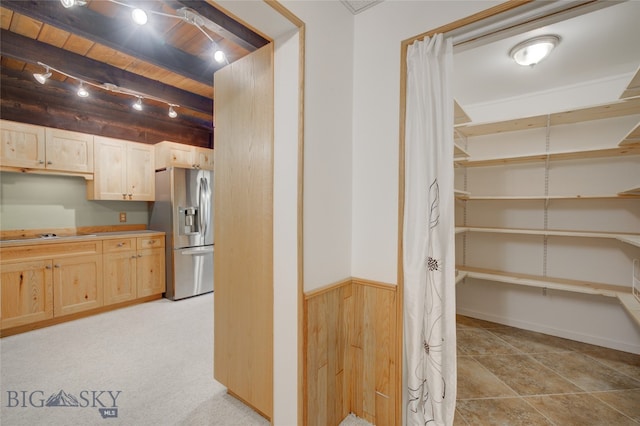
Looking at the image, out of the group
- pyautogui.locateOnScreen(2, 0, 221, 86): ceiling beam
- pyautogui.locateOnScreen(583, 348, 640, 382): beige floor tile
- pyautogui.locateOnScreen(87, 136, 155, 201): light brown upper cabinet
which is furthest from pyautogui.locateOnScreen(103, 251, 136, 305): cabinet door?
pyautogui.locateOnScreen(583, 348, 640, 382): beige floor tile

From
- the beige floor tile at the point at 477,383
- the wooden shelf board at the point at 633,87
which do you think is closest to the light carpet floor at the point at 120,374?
the beige floor tile at the point at 477,383

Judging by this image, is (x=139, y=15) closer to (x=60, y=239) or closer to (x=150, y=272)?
(x=60, y=239)

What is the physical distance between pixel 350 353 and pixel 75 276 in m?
3.40

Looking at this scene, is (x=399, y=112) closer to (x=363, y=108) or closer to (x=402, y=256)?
(x=363, y=108)

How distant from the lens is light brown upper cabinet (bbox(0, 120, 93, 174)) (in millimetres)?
2873

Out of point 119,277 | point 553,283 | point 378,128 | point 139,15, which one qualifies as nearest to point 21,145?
point 119,277

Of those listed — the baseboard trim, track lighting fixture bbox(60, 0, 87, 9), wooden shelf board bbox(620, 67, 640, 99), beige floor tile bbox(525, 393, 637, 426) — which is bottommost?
beige floor tile bbox(525, 393, 637, 426)

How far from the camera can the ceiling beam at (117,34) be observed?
1958 mm

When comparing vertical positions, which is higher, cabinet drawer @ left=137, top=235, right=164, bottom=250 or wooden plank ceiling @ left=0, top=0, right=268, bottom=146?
wooden plank ceiling @ left=0, top=0, right=268, bottom=146

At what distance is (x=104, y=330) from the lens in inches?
115

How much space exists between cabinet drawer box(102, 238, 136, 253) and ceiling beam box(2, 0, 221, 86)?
2.27m

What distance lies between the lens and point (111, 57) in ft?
9.05

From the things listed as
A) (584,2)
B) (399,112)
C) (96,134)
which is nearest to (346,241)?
(399,112)

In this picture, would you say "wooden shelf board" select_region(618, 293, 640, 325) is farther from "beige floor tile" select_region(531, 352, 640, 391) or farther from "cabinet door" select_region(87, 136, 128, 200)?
"cabinet door" select_region(87, 136, 128, 200)
